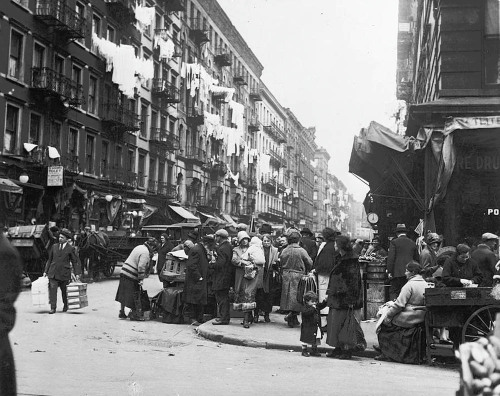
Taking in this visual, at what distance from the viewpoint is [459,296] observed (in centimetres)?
895

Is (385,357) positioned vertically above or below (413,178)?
below

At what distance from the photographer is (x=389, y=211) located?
21938 millimetres

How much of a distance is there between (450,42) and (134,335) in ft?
36.0

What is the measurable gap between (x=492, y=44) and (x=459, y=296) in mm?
9486

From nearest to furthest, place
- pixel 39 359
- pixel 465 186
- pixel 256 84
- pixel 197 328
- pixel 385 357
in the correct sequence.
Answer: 1. pixel 39 359
2. pixel 385 357
3. pixel 197 328
4. pixel 465 186
5. pixel 256 84

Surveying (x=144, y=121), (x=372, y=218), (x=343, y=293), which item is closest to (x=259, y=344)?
(x=343, y=293)

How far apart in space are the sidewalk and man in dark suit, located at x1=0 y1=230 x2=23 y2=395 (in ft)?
22.7

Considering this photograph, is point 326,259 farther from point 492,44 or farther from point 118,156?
point 118,156

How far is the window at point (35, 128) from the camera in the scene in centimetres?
2653

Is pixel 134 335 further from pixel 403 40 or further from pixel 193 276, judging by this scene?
pixel 403 40

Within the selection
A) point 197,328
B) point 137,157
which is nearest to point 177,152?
point 137,157

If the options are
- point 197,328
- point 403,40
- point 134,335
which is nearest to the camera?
point 134,335

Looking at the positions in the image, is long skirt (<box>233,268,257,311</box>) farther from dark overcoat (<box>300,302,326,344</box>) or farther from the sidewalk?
dark overcoat (<box>300,302,326,344</box>)

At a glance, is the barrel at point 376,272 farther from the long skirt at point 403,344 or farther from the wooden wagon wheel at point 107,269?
the wooden wagon wheel at point 107,269
